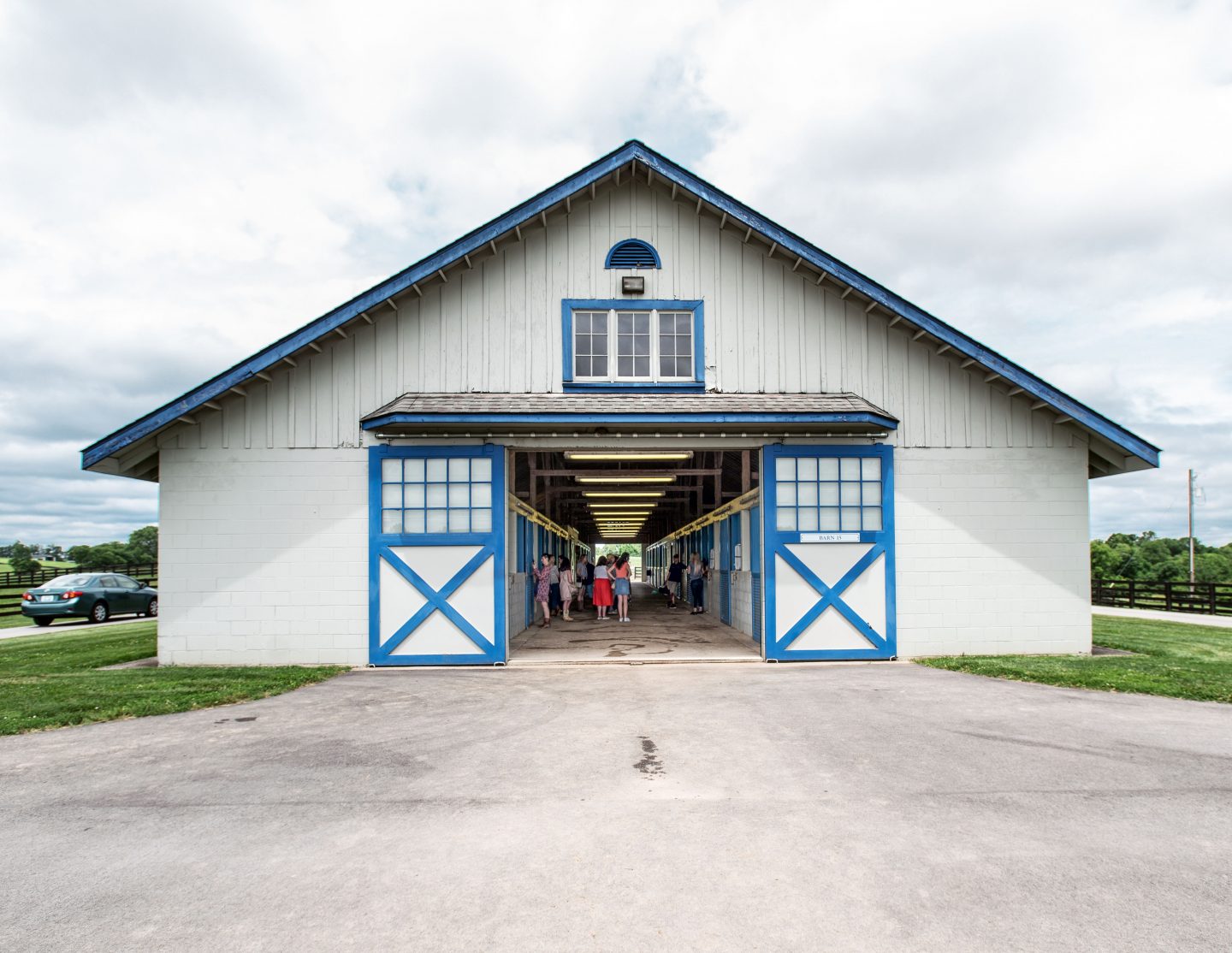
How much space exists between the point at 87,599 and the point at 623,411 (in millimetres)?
20002

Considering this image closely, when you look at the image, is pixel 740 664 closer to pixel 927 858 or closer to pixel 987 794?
pixel 987 794

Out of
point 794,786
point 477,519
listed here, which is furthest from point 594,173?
point 794,786

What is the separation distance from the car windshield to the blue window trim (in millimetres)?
19271

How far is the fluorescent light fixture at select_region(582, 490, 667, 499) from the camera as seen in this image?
28.6m

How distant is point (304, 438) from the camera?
12.6m

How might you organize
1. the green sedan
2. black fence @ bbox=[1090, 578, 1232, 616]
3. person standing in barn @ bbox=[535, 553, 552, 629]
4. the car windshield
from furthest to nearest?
black fence @ bbox=[1090, 578, 1232, 616], the car windshield, the green sedan, person standing in barn @ bbox=[535, 553, 552, 629]

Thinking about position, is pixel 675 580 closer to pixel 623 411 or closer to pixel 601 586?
pixel 601 586

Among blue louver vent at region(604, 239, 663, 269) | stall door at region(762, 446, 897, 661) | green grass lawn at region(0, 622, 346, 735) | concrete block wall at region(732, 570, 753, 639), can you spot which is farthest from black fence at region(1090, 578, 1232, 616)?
green grass lawn at region(0, 622, 346, 735)

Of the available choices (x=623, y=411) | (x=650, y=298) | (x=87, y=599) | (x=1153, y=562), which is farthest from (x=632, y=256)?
(x=1153, y=562)

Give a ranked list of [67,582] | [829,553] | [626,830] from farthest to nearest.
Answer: [67,582] < [829,553] < [626,830]

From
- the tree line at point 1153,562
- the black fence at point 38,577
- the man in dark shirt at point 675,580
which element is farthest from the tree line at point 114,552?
the tree line at point 1153,562

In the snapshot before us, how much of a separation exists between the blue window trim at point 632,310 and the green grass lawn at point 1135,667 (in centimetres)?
555

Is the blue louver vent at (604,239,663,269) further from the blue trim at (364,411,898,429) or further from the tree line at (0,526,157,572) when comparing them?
the tree line at (0,526,157,572)

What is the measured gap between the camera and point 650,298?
13.1 m
